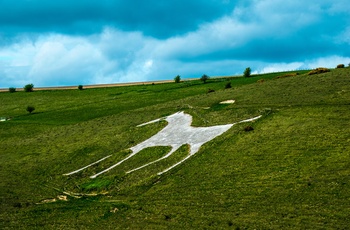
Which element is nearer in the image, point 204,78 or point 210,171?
point 210,171

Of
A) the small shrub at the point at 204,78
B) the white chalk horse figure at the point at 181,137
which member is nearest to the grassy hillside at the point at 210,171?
the white chalk horse figure at the point at 181,137

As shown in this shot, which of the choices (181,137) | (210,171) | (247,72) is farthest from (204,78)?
(210,171)

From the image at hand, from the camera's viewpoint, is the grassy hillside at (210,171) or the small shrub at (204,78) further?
the small shrub at (204,78)

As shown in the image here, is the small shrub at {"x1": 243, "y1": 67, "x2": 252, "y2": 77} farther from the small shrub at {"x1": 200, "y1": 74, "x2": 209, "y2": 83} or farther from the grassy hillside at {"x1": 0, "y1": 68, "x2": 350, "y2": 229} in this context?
the grassy hillside at {"x1": 0, "y1": 68, "x2": 350, "y2": 229}

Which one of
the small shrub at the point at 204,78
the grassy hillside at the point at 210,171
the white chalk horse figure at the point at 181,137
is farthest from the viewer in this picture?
the small shrub at the point at 204,78

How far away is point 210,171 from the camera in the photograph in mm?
46406

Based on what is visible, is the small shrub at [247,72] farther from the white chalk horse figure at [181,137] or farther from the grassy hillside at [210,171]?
the white chalk horse figure at [181,137]

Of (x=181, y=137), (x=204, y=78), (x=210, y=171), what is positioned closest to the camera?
(x=210, y=171)

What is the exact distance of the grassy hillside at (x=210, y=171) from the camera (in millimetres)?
35500

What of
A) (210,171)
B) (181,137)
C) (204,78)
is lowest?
(210,171)

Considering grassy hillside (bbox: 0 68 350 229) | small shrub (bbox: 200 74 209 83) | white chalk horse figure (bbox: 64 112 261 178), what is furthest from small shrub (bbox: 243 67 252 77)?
white chalk horse figure (bbox: 64 112 261 178)

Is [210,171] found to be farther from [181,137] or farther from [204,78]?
[204,78]

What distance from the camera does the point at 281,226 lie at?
31.3 m

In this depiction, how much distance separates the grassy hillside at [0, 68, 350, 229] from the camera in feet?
116
